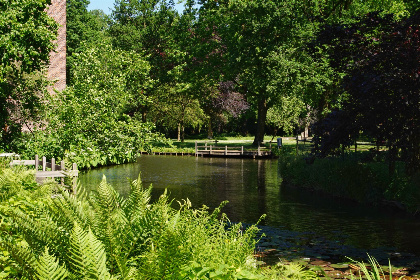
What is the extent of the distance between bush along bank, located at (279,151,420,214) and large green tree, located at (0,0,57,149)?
13.1 m

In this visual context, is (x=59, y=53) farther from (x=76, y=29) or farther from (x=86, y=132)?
(x=76, y=29)

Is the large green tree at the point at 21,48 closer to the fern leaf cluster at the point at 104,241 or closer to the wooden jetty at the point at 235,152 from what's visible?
the fern leaf cluster at the point at 104,241

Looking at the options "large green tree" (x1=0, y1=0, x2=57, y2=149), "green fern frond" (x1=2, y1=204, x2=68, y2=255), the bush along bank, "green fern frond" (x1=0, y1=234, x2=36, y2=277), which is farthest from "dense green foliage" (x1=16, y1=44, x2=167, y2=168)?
"green fern frond" (x1=0, y1=234, x2=36, y2=277)

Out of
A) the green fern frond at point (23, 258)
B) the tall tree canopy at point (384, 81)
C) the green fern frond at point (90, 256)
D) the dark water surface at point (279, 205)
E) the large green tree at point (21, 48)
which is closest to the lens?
the green fern frond at point (90, 256)

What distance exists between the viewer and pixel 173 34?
165 ft

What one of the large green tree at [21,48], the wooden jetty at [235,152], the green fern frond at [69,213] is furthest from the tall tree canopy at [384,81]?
the wooden jetty at [235,152]

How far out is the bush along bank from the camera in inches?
687

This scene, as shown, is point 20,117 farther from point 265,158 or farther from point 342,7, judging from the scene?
point 265,158

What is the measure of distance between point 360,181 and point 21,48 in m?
14.0

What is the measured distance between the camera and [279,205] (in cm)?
1920

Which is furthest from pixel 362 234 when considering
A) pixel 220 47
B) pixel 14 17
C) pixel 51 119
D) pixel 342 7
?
pixel 220 47

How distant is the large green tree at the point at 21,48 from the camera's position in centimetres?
1609

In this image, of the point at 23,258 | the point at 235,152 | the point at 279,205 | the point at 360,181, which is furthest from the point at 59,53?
Answer: the point at 23,258

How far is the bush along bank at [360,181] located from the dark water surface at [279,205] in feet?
1.81
